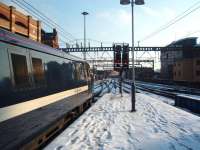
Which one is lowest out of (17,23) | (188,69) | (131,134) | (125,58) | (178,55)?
(131,134)

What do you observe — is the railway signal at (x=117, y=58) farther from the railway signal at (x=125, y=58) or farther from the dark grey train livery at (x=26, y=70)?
the dark grey train livery at (x=26, y=70)

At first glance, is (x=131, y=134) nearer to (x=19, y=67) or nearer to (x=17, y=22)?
(x=19, y=67)

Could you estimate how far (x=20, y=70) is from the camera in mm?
7238

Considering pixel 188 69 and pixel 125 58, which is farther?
pixel 188 69

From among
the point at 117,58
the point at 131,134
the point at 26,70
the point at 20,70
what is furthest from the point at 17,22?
the point at 20,70

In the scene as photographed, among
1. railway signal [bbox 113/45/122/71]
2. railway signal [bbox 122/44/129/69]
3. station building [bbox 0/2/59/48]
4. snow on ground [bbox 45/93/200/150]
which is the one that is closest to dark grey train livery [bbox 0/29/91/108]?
snow on ground [bbox 45/93/200/150]

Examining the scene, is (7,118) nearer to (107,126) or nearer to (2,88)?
(2,88)

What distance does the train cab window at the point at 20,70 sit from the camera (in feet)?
22.7

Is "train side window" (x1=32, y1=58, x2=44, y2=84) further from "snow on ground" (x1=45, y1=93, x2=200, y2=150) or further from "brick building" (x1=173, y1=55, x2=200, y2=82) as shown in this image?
"brick building" (x1=173, y1=55, x2=200, y2=82)

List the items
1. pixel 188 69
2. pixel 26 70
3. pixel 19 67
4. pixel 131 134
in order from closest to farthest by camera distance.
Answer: pixel 19 67 → pixel 26 70 → pixel 131 134 → pixel 188 69

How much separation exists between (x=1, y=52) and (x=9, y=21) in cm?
1261

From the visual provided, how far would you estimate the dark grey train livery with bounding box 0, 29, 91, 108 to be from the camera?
20.9 feet

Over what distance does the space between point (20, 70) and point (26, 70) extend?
397 millimetres

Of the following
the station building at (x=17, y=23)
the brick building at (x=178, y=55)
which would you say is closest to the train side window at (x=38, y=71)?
the station building at (x=17, y=23)
